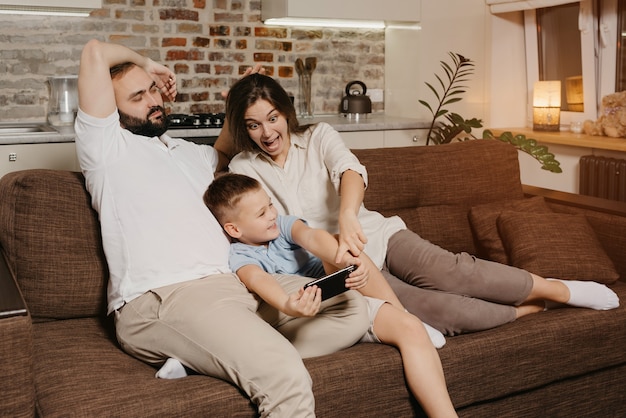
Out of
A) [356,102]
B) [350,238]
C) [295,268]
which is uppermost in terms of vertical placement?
[356,102]

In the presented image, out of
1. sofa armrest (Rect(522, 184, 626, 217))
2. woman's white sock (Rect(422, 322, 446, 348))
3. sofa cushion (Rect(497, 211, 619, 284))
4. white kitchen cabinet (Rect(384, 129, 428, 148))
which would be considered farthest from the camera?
white kitchen cabinet (Rect(384, 129, 428, 148))

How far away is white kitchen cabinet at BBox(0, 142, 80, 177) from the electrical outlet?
2174 mm

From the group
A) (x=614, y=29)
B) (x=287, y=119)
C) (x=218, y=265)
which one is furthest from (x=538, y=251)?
(x=614, y=29)

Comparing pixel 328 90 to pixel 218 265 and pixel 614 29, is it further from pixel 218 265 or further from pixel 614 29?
pixel 218 265

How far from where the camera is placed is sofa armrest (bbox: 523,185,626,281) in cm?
294

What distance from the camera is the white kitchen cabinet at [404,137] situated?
464 centimetres

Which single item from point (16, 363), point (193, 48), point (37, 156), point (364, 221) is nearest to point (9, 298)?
point (16, 363)

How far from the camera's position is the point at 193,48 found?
4723 mm

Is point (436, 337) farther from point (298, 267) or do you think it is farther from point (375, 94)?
point (375, 94)

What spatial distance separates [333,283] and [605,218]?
1.43 meters

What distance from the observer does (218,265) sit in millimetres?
2318

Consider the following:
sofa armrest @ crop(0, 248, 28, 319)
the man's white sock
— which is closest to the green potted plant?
the man's white sock

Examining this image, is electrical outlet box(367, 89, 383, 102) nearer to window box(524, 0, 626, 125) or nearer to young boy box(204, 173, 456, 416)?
window box(524, 0, 626, 125)

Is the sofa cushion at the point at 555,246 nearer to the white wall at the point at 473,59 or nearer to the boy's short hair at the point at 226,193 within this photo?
the boy's short hair at the point at 226,193
